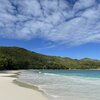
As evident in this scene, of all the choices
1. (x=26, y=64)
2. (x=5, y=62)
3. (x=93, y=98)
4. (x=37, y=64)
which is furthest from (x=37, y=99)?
(x=37, y=64)

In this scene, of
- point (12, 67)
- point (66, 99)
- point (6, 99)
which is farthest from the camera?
point (12, 67)

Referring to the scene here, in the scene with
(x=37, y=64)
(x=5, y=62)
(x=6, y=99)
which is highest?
(x=37, y=64)

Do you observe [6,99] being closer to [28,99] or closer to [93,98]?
[28,99]

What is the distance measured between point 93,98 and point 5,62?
314 feet

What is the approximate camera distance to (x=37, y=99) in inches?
528

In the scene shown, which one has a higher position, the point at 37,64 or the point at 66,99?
the point at 37,64

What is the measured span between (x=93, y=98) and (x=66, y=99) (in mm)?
1849

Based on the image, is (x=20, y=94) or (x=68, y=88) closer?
(x=20, y=94)

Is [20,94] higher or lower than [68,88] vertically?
lower

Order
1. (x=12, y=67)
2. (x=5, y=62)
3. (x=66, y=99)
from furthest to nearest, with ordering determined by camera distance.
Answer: (x=12, y=67)
(x=5, y=62)
(x=66, y=99)

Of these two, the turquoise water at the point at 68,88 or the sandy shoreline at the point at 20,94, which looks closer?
the sandy shoreline at the point at 20,94

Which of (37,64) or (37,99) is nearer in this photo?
(37,99)

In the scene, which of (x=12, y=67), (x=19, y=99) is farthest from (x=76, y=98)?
(x=12, y=67)

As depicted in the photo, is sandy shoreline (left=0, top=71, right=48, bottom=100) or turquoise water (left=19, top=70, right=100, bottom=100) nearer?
sandy shoreline (left=0, top=71, right=48, bottom=100)
